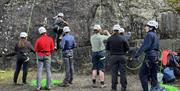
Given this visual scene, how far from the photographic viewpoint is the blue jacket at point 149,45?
1245 centimetres

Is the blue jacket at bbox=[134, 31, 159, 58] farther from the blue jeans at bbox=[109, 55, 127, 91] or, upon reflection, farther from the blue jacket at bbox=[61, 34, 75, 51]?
the blue jacket at bbox=[61, 34, 75, 51]

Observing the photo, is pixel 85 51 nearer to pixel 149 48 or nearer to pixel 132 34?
pixel 132 34

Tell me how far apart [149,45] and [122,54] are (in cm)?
123

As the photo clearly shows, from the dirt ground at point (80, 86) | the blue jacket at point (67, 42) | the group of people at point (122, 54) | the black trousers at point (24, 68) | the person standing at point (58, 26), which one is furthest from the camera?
the person standing at point (58, 26)

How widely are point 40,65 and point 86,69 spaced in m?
4.32

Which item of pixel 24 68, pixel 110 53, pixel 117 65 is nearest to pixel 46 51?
pixel 24 68

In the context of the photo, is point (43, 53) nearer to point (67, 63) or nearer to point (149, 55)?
point (67, 63)

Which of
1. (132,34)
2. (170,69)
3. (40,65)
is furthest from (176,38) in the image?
(40,65)

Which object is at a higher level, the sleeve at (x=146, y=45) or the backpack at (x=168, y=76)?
the sleeve at (x=146, y=45)

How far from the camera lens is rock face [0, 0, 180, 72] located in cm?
1903

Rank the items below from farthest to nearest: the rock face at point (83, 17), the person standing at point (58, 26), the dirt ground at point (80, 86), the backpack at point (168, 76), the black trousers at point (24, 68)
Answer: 1. the rock face at point (83, 17)
2. the person standing at point (58, 26)
3. the black trousers at point (24, 68)
4. the backpack at point (168, 76)
5. the dirt ground at point (80, 86)

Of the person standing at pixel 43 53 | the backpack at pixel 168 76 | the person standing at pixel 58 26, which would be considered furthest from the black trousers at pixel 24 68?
the backpack at pixel 168 76

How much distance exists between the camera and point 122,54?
13422mm

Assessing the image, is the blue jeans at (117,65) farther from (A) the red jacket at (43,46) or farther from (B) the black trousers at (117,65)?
(A) the red jacket at (43,46)
